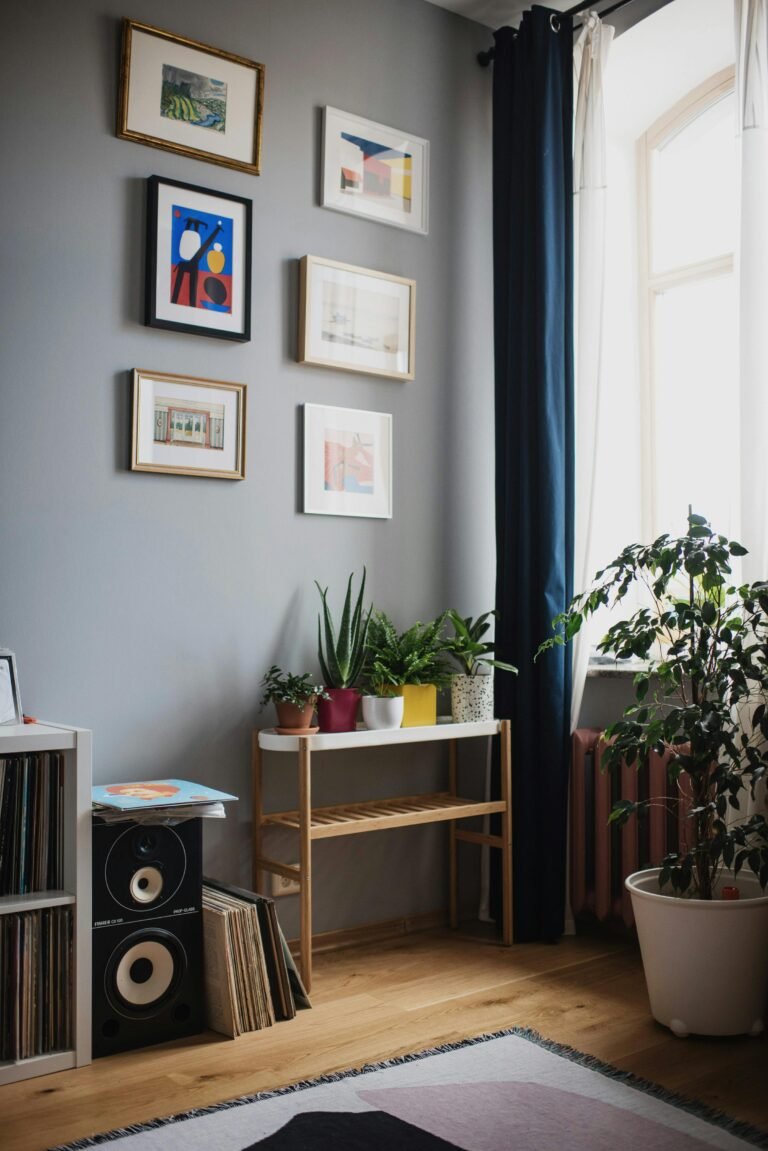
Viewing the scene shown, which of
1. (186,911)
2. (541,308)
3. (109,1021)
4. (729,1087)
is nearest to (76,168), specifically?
(541,308)

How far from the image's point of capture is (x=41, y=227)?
2.58 m

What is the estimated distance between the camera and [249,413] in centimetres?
291

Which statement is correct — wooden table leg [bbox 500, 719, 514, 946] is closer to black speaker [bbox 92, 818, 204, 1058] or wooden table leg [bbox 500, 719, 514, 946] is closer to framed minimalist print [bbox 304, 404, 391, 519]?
framed minimalist print [bbox 304, 404, 391, 519]

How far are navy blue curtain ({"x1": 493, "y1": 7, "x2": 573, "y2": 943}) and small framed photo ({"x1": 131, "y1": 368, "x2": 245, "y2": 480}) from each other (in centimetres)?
84

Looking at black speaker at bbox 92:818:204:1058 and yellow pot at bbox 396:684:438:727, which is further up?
A: yellow pot at bbox 396:684:438:727

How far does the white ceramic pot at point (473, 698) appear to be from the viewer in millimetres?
3049

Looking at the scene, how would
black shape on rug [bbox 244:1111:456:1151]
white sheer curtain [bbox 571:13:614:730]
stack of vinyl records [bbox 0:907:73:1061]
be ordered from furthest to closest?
white sheer curtain [bbox 571:13:614:730] → stack of vinyl records [bbox 0:907:73:1061] → black shape on rug [bbox 244:1111:456:1151]

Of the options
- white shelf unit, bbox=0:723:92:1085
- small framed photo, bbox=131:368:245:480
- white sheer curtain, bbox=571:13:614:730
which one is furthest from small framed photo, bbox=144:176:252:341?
white shelf unit, bbox=0:723:92:1085

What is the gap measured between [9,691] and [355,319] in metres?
1.47

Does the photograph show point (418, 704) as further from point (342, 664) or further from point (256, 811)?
point (256, 811)

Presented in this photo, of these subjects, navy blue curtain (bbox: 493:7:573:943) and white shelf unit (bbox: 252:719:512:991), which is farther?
navy blue curtain (bbox: 493:7:573:943)

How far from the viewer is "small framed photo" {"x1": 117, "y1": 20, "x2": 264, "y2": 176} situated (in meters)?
2.71

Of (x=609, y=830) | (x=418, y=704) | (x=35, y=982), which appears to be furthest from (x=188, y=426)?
(x=609, y=830)

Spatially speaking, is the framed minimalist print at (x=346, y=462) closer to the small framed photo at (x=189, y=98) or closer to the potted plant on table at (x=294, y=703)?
the potted plant on table at (x=294, y=703)
